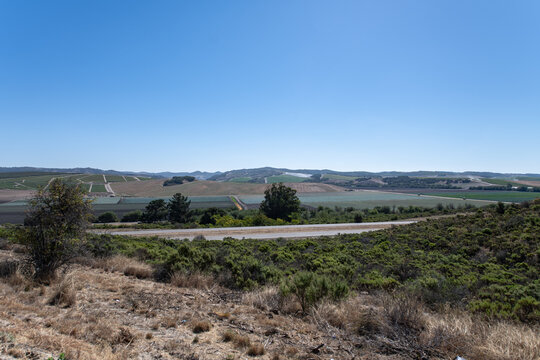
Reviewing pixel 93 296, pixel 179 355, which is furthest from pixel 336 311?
pixel 93 296

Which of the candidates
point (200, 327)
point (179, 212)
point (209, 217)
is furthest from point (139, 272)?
point (179, 212)

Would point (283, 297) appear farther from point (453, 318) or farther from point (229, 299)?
point (453, 318)

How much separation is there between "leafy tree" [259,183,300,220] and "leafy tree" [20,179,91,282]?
141 feet

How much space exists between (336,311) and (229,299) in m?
2.82

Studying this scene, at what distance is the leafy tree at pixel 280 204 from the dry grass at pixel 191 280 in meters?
41.4

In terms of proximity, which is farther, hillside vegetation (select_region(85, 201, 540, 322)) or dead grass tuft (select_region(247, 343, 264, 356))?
hillside vegetation (select_region(85, 201, 540, 322))

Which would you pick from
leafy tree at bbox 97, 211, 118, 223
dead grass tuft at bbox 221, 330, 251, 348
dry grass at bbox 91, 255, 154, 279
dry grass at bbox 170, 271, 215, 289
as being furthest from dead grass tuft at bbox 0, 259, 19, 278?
leafy tree at bbox 97, 211, 118, 223

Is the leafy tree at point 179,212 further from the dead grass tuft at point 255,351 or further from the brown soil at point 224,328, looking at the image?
the dead grass tuft at point 255,351

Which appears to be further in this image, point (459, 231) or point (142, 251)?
point (459, 231)

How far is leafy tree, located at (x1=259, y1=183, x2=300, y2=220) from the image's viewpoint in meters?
50.6

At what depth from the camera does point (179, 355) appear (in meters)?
4.30

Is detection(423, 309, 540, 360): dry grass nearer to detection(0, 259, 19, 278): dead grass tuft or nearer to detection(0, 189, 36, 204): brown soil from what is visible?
detection(0, 259, 19, 278): dead grass tuft

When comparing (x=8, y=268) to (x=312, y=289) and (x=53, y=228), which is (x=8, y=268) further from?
(x=312, y=289)

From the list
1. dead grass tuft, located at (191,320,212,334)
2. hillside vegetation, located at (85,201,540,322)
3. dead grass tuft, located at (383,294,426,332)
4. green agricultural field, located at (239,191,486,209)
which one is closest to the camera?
dead grass tuft, located at (191,320,212,334)
